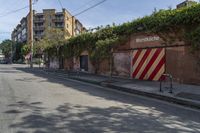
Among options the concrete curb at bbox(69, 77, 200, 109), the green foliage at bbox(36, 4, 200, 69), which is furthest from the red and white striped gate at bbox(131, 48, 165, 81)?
the concrete curb at bbox(69, 77, 200, 109)

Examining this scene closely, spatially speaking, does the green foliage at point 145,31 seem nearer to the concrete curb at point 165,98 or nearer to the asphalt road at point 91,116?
the concrete curb at point 165,98

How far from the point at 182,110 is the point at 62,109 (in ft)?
12.6

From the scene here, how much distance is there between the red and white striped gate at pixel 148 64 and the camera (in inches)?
818

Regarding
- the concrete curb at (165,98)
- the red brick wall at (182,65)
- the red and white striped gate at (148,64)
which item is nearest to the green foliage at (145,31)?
the red brick wall at (182,65)

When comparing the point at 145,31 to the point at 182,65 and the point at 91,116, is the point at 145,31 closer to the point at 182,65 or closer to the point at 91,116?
the point at 182,65

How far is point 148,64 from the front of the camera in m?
22.1

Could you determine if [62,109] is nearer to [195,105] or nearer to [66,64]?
[195,105]

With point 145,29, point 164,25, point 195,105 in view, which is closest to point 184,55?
point 164,25

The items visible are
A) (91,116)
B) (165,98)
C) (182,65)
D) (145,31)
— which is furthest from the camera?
(145,31)

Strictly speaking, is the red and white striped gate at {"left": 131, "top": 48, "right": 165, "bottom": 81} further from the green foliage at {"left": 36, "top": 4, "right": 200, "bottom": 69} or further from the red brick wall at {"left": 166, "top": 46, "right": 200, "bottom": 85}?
the green foliage at {"left": 36, "top": 4, "right": 200, "bottom": 69}

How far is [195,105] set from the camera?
12.4 metres

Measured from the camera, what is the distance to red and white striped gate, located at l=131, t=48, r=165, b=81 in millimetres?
20766

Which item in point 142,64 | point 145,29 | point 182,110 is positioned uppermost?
point 145,29

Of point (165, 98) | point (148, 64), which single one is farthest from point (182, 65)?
point (165, 98)
